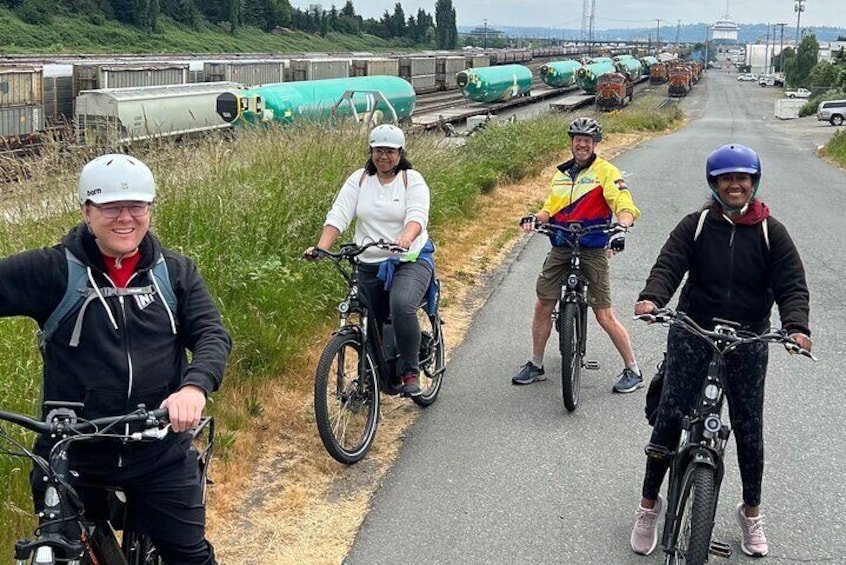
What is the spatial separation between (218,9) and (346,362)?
98.5 meters

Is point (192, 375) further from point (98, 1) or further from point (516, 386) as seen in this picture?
→ point (98, 1)

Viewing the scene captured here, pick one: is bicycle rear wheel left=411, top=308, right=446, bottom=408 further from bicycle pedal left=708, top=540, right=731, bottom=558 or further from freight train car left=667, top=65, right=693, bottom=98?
freight train car left=667, top=65, right=693, bottom=98

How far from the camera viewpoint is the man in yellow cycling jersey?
21.3 ft

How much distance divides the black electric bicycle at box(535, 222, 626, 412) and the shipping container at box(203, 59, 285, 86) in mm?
33098

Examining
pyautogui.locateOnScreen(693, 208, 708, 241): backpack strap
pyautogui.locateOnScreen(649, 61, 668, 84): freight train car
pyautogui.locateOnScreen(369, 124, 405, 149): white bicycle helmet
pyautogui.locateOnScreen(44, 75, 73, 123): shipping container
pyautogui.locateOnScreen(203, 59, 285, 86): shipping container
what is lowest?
pyautogui.locateOnScreen(693, 208, 708, 241): backpack strap

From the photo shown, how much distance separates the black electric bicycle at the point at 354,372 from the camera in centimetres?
539

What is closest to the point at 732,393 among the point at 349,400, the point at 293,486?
the point at 349,400

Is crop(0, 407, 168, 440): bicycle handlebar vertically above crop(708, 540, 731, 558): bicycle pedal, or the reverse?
crop(0, 407, 168, 440): bicycle handlebar

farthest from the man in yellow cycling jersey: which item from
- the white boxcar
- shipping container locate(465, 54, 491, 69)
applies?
shipping container locate(465, 54, 491, 69)

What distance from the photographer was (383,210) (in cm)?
587

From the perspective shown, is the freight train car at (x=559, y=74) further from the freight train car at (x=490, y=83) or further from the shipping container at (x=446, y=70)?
the freight train car at (x=490, y=83)

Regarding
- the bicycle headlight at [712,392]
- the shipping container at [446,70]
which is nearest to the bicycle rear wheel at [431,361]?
the bicycle headlight at [712,392]

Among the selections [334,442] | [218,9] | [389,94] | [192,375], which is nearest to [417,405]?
[334,442]

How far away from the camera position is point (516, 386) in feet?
23.2
